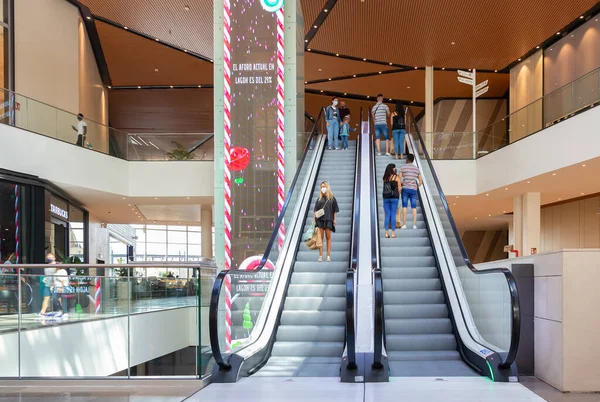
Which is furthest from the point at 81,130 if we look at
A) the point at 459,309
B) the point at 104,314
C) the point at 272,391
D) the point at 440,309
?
the point at 272,391

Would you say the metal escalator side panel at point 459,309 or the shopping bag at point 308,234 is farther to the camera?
the shopping bag at point 308,234

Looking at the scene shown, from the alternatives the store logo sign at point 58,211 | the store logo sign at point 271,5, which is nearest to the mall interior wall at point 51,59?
the store logo sign at point 58,211

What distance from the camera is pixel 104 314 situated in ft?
19.7

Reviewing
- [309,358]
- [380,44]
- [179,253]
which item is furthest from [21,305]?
[179,253]

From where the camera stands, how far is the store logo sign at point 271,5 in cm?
1216

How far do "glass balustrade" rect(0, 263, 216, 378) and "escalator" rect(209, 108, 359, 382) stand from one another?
0.25m

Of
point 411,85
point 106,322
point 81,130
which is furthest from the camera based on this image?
point 411,85

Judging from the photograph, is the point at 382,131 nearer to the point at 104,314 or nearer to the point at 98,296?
the point at 98,296

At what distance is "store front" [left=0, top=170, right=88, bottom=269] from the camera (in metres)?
14.4

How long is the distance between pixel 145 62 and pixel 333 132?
10084 millimetres

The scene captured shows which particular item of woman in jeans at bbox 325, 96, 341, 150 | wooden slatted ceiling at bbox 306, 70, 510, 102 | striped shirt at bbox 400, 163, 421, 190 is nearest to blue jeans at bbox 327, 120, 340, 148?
woman in jeans at bbox 325, 96, 341, 150

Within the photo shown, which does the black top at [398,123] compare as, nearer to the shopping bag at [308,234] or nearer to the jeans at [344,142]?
the jeans at [344,142]

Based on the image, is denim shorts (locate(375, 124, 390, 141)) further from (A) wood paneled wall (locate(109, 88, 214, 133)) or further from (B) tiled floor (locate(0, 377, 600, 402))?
(A) wood paneled wall (locate(109, 88, 214, 133))

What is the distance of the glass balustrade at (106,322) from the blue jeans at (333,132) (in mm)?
9924
